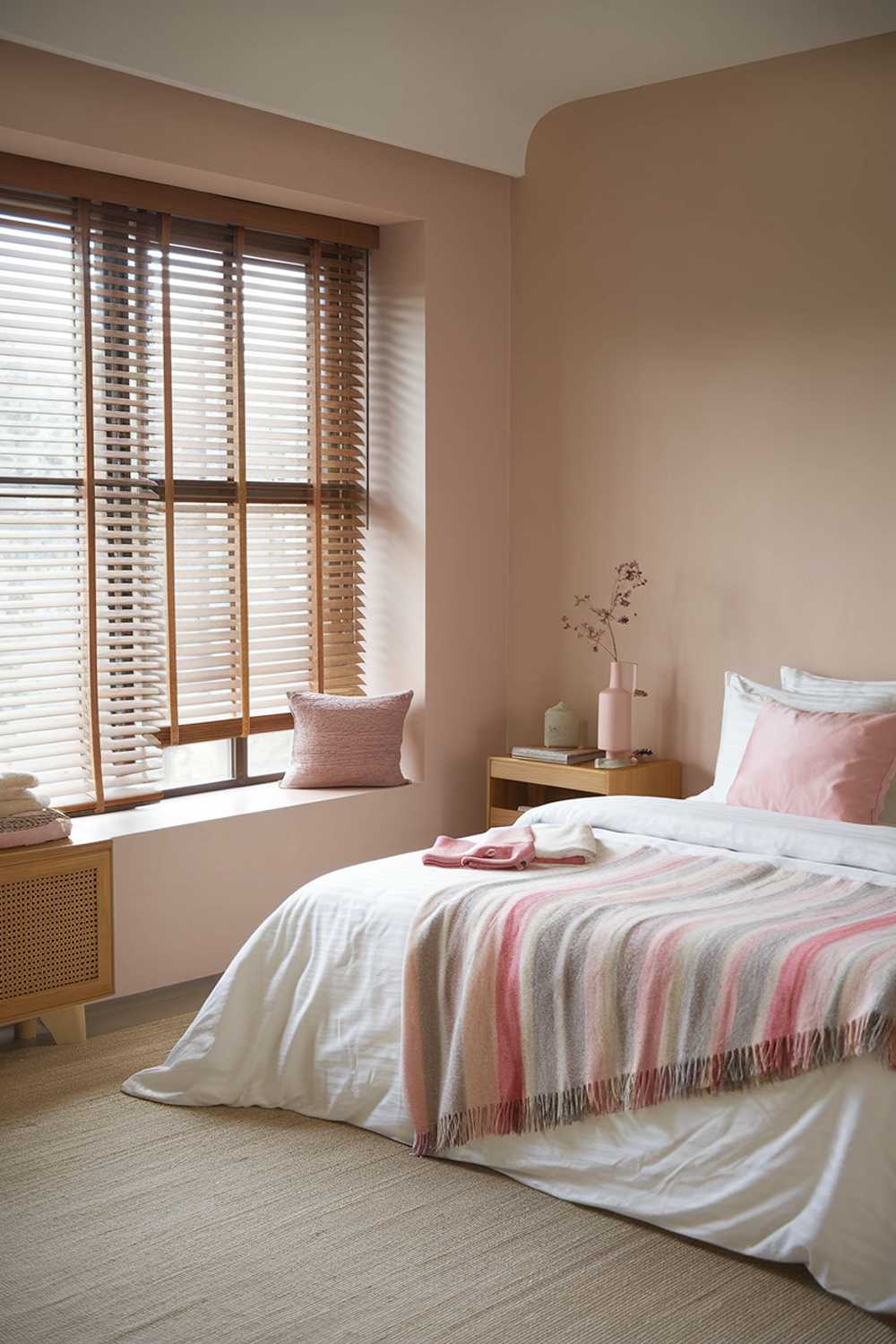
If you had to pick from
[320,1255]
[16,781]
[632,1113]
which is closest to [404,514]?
[16,781]

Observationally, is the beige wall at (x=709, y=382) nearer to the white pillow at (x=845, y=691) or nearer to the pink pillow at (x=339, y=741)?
the white pillow at (x=845, y=691)

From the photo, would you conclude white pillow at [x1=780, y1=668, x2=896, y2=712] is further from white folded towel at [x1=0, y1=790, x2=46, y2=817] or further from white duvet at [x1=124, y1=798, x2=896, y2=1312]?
white folded towel at [x1=0, y1=790, x2=46, y2=817]

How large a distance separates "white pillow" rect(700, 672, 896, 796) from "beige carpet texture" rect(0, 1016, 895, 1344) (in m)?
1.70

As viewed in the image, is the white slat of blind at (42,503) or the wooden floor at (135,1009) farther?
the white slat of blind at (42,503)

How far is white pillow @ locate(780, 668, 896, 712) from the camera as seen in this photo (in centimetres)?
435

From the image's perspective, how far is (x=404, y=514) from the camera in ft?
17.4

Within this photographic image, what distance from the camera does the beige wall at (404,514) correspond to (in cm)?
450

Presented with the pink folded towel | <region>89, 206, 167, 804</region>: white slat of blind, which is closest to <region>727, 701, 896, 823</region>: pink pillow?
the pink folded towel

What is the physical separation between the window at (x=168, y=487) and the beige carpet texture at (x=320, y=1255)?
1493 millimetres

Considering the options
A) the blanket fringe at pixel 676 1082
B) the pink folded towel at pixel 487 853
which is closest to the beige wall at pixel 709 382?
the pink folded towel at pixel 487 853

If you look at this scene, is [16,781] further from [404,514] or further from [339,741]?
[404,514]

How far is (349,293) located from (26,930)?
2.68m

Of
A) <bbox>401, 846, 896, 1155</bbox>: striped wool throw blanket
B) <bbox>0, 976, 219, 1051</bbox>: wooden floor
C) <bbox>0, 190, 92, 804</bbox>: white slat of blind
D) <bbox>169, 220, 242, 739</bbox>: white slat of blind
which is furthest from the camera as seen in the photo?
<bbox>169, 220, 242, 739</bbox>: white slat of blind

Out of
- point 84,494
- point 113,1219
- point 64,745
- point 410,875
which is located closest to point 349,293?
point 84,494
